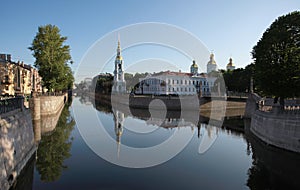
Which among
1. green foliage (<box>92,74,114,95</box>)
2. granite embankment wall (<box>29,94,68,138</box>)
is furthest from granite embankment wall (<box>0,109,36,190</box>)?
green foliage (<box>92,74,114,95</box>)

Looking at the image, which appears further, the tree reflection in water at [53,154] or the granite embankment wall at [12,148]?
the tree reflection in water at [53,154]

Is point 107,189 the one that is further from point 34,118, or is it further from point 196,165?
point 34,118

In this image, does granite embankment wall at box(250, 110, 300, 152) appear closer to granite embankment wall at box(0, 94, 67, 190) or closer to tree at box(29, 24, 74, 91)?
granite embankment wall at box(0, 94, 67, 190)

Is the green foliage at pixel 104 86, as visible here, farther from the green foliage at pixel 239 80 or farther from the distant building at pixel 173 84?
the green foliage at pixel 239 80

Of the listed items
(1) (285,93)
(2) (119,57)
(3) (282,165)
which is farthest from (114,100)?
(3) (282,165)

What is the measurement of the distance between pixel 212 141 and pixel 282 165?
8.71 meters

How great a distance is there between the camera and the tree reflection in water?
14.4 meters

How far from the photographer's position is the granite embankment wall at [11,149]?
10305 mm

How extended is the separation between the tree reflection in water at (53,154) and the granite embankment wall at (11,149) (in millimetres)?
1386

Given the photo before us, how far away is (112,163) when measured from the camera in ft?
53.7

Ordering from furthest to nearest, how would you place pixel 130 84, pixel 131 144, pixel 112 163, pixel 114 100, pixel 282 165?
1. pixel 130 84
2. pixel 114 100
3. pixel 131 144
4. pixel 112 163
5. pixel 282 165

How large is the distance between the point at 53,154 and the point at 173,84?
73.4 m

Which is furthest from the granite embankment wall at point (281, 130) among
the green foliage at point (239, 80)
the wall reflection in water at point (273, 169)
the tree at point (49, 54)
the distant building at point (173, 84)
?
the distant building at point (173, 84)

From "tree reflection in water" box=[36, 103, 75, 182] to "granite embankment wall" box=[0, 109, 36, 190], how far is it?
1.39m
